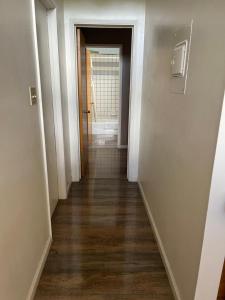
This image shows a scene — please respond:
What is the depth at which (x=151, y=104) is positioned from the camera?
221 cm

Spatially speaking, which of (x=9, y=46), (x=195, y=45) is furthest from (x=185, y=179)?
(x=9, y=46)

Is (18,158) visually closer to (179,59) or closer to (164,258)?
(179,59)

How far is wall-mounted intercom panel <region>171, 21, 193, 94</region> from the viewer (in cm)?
125

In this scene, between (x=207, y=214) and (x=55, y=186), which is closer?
(x=207, y=214)

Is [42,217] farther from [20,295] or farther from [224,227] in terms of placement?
[224,227]

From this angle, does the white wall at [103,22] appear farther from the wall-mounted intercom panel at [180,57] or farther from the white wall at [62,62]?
the wall-mounted intercom panel at [180,57]

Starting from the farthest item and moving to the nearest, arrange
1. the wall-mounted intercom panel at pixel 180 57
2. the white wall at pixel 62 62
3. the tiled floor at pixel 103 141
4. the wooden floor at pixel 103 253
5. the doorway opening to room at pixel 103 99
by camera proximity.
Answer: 1. the tiled floor at pixel 103 141
2. the doorway opening to room at pixel 103 99
3. the white wall at pixel 62 62
4. the wooden floor at pixel 103 253
5. the wall-mounted intercom panel at pixel 180 57

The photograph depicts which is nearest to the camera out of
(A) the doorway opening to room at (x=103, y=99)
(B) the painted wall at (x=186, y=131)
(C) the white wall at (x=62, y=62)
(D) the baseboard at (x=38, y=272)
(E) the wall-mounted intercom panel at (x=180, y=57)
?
(B) the painted wall at (x=186, y=131)

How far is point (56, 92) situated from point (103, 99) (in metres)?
4.60

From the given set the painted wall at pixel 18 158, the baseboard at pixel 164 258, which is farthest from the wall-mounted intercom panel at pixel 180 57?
the baseboard at pixel 164 258

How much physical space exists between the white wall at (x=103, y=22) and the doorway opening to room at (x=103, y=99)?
128mm

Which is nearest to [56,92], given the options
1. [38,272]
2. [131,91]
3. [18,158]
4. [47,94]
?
[47,94]

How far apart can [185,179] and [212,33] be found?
762mm

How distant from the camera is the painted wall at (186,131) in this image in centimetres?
97
